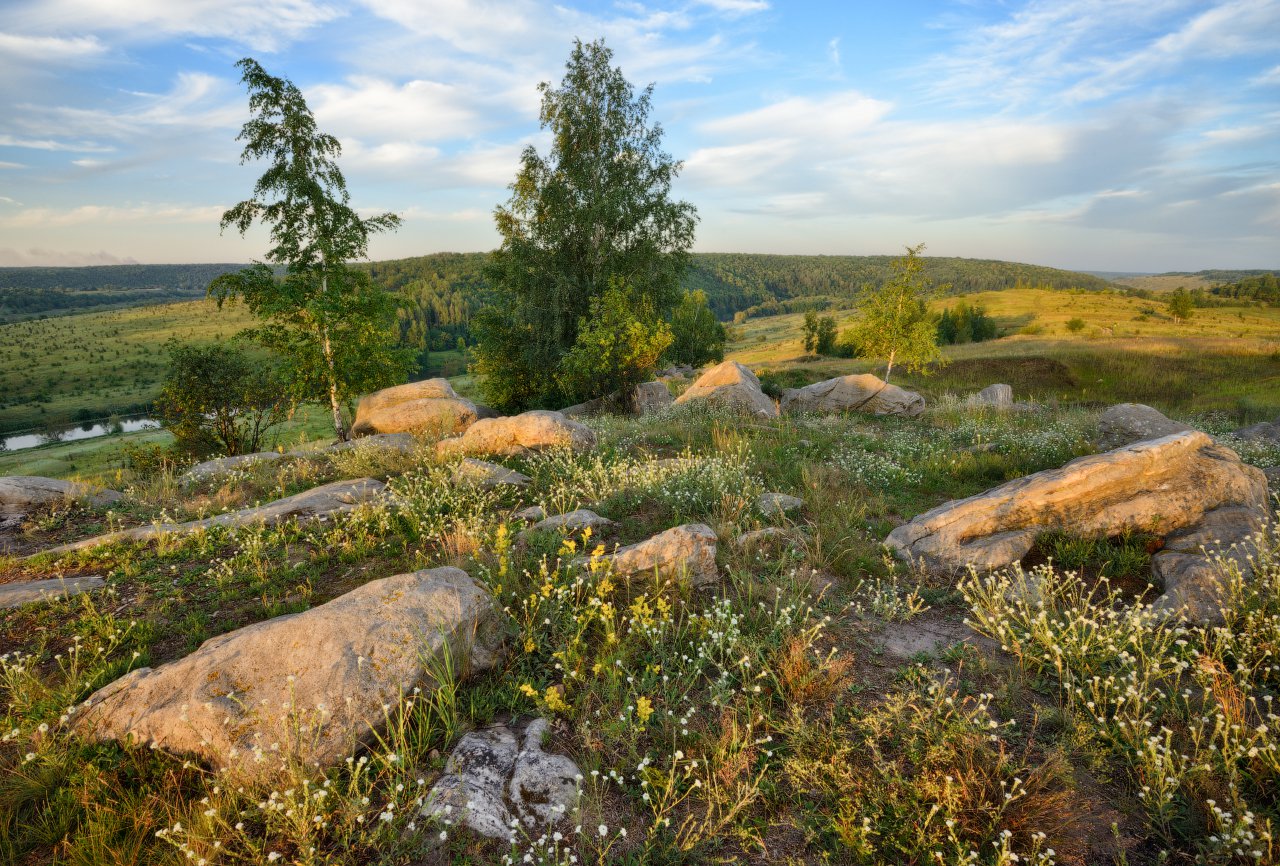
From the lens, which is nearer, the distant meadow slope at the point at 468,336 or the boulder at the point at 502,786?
the boulder at the point at 502,786

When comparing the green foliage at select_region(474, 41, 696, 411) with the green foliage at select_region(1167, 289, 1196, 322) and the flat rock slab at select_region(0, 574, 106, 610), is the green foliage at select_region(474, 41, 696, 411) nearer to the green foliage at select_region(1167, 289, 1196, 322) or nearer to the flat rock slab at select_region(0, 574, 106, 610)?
the flat rock slab at select_region(0, 574, 106, 610)

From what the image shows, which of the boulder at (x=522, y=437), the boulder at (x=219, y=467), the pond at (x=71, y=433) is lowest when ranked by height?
the pond at (x=71, y=433)

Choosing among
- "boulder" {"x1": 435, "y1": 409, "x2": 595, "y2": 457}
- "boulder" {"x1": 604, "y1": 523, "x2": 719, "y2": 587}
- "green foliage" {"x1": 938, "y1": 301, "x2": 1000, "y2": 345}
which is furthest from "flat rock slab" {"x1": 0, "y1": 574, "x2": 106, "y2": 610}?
"green foliage" {"x1": 938, "y1": 301, "x2": 1000, "y2": 345}

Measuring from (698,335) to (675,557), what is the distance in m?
62.0

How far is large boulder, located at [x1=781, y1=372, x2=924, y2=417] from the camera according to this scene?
84.3 feet

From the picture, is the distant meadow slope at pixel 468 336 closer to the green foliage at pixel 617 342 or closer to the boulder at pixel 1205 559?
the green foliage at pixel 617 342

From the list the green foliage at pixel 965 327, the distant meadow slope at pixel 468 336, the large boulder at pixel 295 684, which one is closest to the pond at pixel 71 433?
the distant meadow slope at pixel 468 336

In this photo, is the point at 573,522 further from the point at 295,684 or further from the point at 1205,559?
the point at 1205,559

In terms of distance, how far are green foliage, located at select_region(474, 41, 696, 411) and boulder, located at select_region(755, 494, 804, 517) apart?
17772 millimetres

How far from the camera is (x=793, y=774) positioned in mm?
3645

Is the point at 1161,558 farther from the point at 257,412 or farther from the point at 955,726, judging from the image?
the point at 257,412

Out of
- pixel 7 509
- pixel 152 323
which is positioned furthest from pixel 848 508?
pixel 152 323

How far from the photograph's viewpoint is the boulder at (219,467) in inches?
448

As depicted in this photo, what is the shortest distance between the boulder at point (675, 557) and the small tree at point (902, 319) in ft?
93.4
